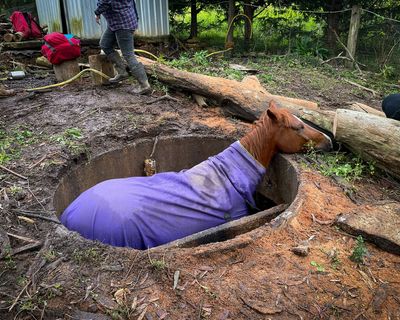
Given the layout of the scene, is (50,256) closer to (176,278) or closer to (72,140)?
(176,278)

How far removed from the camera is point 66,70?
7.65m

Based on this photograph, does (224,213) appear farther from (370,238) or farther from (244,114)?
(244,114)

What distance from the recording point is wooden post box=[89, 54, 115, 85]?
279 inches

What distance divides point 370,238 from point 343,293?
2.46ft

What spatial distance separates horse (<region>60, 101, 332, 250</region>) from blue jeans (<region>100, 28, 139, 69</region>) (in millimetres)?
2872

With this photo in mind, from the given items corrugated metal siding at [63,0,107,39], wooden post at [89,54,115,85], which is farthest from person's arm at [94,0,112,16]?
corrugated metal siding at [63,0,107,39]

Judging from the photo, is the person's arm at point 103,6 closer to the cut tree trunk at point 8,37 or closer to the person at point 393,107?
the person at point 393,107

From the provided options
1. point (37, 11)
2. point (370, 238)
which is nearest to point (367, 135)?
point (370, 238)

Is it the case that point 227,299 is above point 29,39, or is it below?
below

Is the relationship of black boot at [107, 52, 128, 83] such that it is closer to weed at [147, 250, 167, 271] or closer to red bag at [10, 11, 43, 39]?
red bag at [10, 11, 43, 39]

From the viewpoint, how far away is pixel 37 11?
12.1 meters

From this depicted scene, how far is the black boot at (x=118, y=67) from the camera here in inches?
278

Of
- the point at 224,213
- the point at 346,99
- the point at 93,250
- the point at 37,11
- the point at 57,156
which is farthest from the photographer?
the point at 37,11

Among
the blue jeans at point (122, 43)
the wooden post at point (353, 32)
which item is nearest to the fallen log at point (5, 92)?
the blue jeans at point (122, 43)
